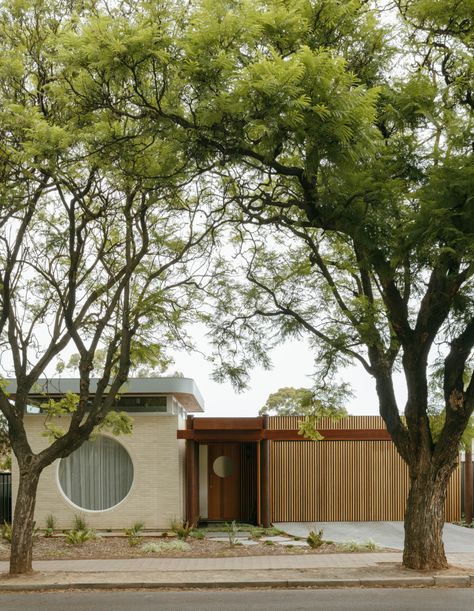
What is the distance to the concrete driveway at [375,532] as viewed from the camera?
20984mm

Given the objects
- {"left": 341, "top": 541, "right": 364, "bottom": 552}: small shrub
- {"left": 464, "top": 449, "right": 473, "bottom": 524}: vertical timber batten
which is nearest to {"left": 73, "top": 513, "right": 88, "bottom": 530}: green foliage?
{"left": 341, "top": 541, "right": 364, "bottom": 552}: small shrub

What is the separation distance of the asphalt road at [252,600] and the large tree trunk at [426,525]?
1.21 metres

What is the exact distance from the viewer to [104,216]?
659 inches

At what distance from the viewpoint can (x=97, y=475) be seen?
24688 millimetres

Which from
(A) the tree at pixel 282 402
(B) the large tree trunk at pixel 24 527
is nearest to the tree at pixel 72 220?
(B) the large tree trunk at pixel 24 527

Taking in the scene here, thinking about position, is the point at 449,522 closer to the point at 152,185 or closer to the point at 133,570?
the point at 133,570

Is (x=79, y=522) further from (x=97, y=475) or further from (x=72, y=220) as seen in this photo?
(x=72, y=220)

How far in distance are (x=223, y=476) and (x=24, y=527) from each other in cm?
1148

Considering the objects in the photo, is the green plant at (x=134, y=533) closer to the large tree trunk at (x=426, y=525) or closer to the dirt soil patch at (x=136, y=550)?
the dirt soil patch at (x=136, y=550)

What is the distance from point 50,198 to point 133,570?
702cm

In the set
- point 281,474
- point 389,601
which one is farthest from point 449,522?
point 389,601

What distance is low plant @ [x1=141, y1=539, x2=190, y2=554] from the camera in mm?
19422

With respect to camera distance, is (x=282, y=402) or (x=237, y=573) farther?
(x=282, y=402)

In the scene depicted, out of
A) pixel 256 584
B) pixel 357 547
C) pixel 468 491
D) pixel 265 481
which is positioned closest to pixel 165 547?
pixel 357 547
